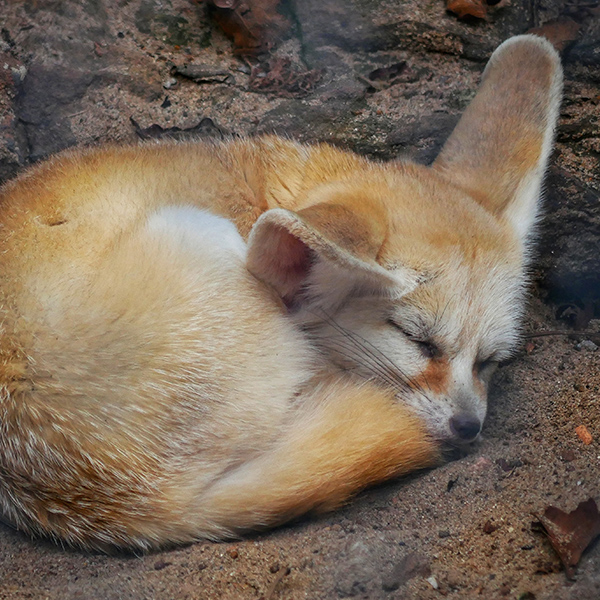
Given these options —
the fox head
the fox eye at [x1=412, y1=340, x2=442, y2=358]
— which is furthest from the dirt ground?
the fox eye at [x1=412, y1=340, x2=442, y2=358]

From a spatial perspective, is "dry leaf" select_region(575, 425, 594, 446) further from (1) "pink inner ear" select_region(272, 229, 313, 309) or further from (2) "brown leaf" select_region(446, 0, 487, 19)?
(2) "brown leaf" select_region(446, 0, 487, 19)

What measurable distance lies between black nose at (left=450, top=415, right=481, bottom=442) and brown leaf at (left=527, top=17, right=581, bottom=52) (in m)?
1.95

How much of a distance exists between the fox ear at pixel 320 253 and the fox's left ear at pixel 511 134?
76 cm

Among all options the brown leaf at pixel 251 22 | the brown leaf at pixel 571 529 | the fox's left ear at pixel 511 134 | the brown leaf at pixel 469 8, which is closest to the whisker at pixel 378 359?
the brown leaf at pixel 571 529

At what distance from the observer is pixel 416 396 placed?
254 centimetres

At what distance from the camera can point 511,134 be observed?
306 cm

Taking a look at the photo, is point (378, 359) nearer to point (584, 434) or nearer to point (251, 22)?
point (584, 434)

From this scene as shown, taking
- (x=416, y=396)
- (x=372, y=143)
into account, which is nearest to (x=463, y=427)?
(x=416, y=396)

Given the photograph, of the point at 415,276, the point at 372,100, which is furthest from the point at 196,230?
the point at 372,100

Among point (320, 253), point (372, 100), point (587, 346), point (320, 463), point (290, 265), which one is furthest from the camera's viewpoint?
point (372, 100)

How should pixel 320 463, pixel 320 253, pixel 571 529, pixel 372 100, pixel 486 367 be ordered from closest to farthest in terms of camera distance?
pixel 571 529, pixel 320 253, pixel 320 463, pixel 486 367, pixel 372 100

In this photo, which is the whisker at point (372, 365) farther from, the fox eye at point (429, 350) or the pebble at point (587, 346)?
the pebble at point (587, 346)

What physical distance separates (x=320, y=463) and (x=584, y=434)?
3.01ft

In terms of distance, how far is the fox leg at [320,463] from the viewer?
7.07 ft
